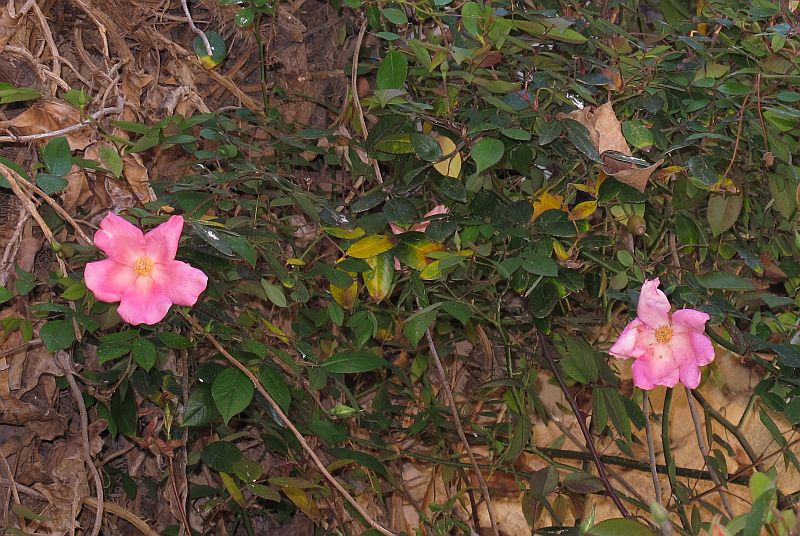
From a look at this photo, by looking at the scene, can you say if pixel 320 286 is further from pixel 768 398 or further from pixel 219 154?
pixel 768 398

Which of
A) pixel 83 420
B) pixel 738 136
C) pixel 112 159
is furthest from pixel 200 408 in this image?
pixel 738 136

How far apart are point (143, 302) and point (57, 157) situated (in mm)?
253

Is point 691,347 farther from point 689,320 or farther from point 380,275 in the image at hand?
point 380,275

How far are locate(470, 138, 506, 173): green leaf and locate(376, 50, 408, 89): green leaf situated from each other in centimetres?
15

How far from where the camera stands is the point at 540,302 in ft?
3.79

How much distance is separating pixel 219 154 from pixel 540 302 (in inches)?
18.2

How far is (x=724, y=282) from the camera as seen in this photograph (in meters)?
1.09

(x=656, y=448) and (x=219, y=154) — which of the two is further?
(x=656, y=448)

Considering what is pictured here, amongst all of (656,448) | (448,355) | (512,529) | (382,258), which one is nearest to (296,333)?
Result: (382,258)

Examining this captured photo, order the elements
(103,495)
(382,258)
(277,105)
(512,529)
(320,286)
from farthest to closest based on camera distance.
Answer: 1. (512,529)
2. (277,105)
3. (320,286)
4. (103,495)
5. (382,258)

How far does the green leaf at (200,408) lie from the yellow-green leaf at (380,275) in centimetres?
23

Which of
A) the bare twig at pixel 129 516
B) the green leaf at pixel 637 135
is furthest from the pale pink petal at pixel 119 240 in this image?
the green leaf at pixel 637 135

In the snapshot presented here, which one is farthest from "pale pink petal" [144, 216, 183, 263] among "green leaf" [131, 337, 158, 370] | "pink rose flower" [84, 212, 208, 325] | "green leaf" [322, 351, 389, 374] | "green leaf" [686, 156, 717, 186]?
"green leaf" [686, 156, 717, 186]

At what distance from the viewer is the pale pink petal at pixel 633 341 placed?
1027mm
